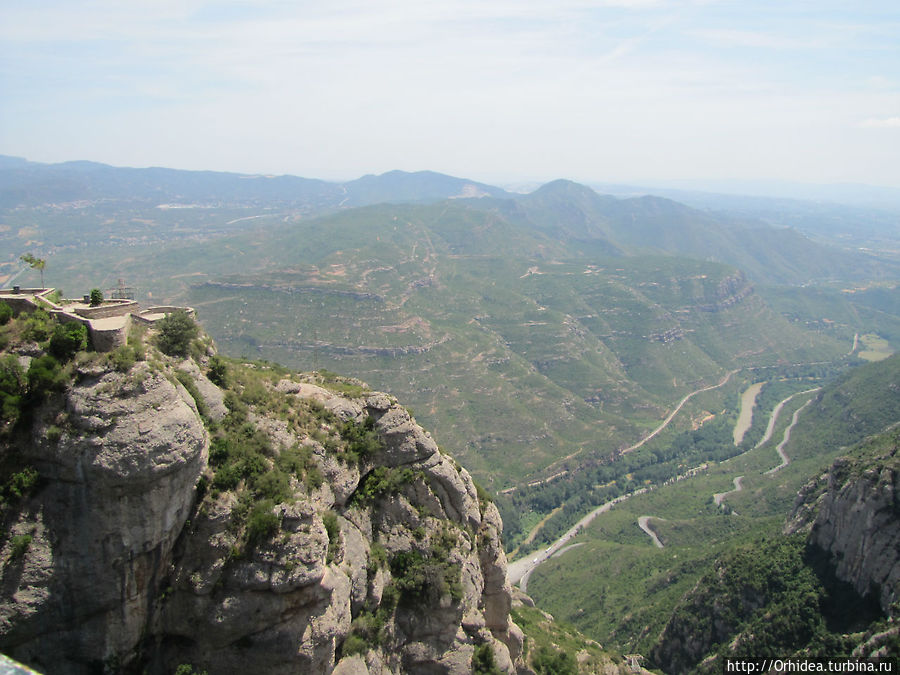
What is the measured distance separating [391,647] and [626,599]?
88.0 metres

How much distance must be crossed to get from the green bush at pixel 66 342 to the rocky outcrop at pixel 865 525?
270ft

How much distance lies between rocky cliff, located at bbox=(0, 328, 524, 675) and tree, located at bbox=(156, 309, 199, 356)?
4.11 ft

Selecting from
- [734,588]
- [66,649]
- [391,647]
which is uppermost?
[66,649]

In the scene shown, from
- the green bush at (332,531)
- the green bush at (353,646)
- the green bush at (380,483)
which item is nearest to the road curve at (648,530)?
the green bush at (380,483)

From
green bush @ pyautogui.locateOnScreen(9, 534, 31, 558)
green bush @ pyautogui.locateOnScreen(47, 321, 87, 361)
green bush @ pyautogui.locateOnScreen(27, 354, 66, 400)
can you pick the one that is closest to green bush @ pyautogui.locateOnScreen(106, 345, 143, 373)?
green bush @ pyautogui.locateOnScreen(47, 321, 87, 361)

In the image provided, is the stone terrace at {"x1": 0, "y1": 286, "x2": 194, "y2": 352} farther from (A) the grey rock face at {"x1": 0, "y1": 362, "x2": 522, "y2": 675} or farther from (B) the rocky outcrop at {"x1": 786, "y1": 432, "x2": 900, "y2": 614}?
(B) the rocky outcrop at {"x1": 786, "y1": 432, "x2": 900, "y2": 614}

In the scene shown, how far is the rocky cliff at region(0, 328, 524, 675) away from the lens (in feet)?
78.5

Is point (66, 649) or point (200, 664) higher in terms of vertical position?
point (66, 649)

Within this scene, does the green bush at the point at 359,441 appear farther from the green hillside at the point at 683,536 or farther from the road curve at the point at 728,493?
the road curve at the point at 728,493

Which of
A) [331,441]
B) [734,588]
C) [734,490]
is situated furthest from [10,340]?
[734,490]

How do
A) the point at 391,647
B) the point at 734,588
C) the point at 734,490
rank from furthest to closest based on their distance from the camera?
the point at 734,490 < the point at 734,588 < the point at 391,647

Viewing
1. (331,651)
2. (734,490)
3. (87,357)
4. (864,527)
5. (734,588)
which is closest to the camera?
(87,357)

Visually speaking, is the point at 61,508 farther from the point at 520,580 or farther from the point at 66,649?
the point at 520,580

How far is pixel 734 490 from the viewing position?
16312 centimetres
